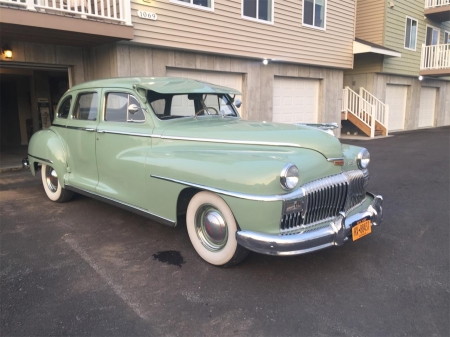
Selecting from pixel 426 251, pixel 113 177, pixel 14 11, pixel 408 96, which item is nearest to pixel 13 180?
pixel 14 11

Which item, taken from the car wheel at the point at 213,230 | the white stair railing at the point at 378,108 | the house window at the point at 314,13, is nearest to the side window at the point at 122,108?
the car wheel at the point at 213,230

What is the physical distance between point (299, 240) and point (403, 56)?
671 inches

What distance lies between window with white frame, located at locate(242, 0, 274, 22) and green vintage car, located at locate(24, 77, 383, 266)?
21.1 feet

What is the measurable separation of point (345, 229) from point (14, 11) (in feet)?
21.0

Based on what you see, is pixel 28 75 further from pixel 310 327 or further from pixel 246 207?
pixel 310 327

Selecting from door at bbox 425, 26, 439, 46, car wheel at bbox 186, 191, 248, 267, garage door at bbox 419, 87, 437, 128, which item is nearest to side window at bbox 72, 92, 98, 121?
car wheel at bbox 186, 191, 248, 267

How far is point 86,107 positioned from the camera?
16.8 feet

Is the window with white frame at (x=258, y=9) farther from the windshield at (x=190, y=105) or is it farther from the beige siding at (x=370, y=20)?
the beige siding at (x=370, y=20)

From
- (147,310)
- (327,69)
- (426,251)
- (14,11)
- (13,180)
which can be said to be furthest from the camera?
(327,69)

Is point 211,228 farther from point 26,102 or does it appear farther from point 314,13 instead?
point 26,102

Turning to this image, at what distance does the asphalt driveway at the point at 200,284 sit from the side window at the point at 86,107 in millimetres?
1405

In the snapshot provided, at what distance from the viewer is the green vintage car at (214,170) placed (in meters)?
3.05

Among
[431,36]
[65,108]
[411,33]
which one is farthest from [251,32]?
[431,36]

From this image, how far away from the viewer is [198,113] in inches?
181
